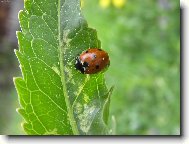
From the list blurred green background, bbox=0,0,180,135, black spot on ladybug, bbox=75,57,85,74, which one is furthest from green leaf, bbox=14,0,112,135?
blurred green background, bbox=0,0,180,135

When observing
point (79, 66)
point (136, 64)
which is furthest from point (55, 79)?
point (136, 64)

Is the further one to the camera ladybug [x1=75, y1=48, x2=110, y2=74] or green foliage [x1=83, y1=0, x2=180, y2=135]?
green foliage [x1=83, y1=0, x2=180, y2=135]

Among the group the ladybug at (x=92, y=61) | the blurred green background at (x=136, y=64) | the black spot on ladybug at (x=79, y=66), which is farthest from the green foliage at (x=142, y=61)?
the black spot on ladybug at (x=79, y=66)

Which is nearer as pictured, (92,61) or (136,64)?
(92,61)

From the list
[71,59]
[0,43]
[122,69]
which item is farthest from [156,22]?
[71,59]

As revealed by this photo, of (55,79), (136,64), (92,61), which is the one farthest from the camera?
(136,64)

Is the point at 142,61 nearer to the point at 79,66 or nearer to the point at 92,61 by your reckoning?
the point at 92,61

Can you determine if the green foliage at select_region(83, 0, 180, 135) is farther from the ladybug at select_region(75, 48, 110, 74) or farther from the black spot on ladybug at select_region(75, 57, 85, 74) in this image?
the black spot on ladybug at select_region(75, 57, 85, 74)

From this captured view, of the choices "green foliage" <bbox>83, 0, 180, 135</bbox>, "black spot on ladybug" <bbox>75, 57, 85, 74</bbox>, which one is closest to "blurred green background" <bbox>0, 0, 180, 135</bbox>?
"green foliage" <bbox>83, 0, 180, 135</bbox>
